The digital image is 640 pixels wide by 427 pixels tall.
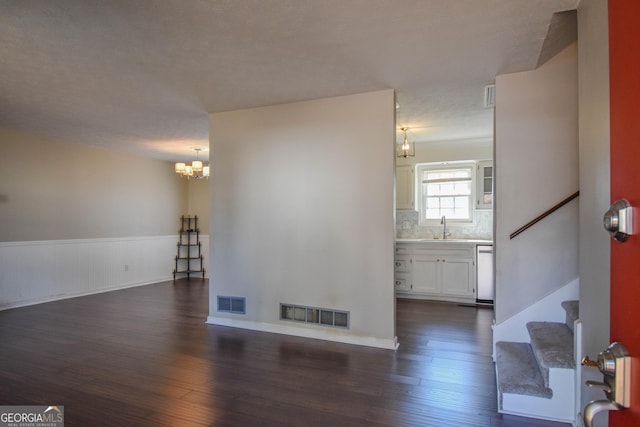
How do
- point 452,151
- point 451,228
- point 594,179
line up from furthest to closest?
point 451,228
point 452,151
point 594,179

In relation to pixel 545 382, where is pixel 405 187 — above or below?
above

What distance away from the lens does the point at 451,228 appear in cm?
601

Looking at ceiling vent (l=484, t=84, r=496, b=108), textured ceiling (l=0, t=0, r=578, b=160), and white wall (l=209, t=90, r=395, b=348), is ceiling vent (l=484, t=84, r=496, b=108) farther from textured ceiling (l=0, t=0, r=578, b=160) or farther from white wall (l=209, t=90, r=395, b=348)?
white wall (l=209, t=90, r=395, b=348)

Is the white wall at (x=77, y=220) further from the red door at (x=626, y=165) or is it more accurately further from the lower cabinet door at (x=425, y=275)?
the red door at (x=626, y=165)

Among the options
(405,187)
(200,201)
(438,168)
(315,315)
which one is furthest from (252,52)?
(200,201)

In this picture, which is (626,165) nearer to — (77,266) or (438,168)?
(438,168)

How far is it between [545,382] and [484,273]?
307 cm

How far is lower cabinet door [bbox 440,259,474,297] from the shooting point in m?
5.29

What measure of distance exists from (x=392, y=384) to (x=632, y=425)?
215 centimetres

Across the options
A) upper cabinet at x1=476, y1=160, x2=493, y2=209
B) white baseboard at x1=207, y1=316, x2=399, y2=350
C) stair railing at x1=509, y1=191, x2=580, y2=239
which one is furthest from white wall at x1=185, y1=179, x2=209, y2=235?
stair railing at x1=509, y1=191, x2=580, y2=239

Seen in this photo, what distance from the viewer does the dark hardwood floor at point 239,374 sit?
230cm

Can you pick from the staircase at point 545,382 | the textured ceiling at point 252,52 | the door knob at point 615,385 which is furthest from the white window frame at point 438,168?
the door knob at point 615,385

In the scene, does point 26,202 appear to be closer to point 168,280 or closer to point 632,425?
point 168,280

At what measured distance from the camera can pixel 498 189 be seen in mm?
3158
